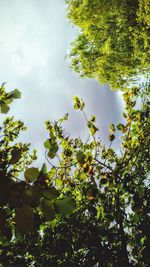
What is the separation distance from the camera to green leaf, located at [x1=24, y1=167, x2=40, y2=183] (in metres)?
1.09

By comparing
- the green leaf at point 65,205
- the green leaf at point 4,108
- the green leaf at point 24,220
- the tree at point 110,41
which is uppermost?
the tree at point 110,41

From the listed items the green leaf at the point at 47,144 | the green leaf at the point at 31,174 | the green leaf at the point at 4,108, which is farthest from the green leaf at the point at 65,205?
the green leaf at the point at 4,108

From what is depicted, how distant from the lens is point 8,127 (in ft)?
21.7

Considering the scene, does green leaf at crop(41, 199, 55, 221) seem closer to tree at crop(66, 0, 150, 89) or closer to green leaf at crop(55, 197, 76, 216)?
green leaf at crop(55, 197, 76, 216)

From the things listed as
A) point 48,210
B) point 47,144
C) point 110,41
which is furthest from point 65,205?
point 110,41

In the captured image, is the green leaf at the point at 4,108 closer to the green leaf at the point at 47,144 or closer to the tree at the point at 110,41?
the green leaf at the point at 47,144

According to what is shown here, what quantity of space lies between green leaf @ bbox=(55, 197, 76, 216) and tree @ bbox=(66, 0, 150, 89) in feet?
37.4

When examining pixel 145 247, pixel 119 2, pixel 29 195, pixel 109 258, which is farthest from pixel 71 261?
pixel 119 2

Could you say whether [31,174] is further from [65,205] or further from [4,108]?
[4,108]

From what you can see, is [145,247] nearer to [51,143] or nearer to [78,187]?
[78,187]

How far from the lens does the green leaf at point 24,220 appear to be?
0.93 m

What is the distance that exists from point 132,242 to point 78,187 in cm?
186

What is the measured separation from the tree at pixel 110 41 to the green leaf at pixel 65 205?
11385mm

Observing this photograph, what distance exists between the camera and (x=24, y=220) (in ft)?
3.10
